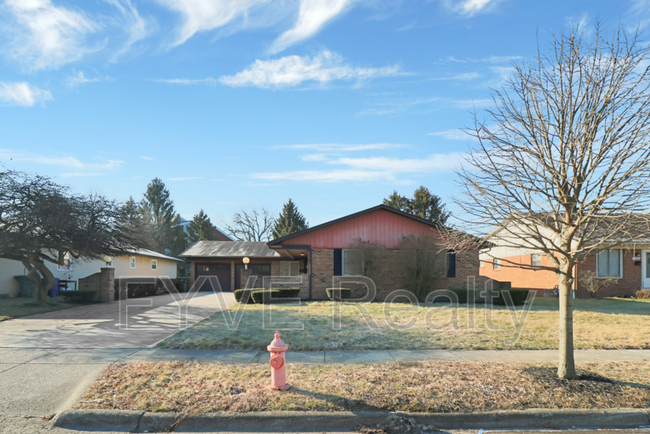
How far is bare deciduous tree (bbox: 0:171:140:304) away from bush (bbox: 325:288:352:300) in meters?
9.08

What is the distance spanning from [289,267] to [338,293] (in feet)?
46.7

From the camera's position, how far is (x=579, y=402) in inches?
235

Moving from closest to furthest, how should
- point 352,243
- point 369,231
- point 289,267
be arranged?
point 352,243, point 369,231, point 289,267

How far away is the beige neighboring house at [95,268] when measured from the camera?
75.9ft

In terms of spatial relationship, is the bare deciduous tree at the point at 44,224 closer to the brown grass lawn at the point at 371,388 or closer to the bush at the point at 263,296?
the bush at the point at 263,296

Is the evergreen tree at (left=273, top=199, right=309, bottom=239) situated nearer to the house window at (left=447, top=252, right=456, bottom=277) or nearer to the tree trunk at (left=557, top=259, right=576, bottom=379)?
the house window at (left=447, top=252, right=456, bottom=277)

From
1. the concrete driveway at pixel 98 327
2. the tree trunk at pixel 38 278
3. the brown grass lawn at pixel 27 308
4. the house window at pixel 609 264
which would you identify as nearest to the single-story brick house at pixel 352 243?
the concrete driveway at pixel 98 327

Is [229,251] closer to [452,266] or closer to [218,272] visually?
[218,272]

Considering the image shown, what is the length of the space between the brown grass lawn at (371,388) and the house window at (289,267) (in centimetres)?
2535

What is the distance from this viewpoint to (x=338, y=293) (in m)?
19.3

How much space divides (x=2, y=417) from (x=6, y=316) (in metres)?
10.8

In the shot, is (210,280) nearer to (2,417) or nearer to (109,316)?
(109,316)

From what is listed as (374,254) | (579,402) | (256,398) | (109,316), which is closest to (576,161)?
(579,402)

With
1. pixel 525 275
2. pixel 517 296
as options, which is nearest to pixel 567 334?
pixel 517 296
